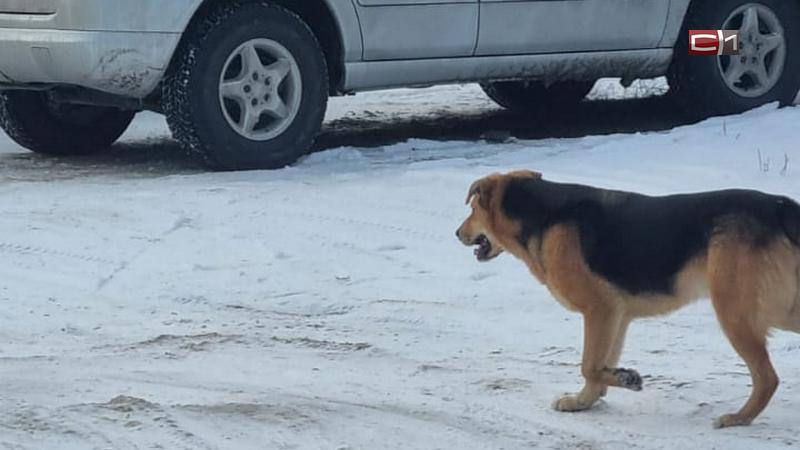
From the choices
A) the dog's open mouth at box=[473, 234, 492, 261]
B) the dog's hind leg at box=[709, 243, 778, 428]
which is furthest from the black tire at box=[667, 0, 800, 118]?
the dog's hind leg at box=[709, 243, 778, 428]

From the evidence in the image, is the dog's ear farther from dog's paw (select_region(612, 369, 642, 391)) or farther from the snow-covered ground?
dog's paw (select_region(612, 369, 642, 391))

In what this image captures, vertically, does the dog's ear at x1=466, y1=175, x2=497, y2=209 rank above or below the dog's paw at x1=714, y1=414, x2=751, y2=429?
above

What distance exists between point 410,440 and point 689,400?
0.94m

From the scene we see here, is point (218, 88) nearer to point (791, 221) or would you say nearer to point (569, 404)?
point (569, 404)

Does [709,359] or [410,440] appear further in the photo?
[709,359]

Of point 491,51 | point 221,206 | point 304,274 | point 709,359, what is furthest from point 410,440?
point 491,51

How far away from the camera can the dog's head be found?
549 centimetres

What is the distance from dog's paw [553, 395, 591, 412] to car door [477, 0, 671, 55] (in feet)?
14.5

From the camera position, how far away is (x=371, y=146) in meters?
10.1

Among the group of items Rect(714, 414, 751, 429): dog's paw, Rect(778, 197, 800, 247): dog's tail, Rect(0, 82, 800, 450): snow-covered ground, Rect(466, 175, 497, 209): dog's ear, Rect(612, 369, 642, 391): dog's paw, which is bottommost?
Rect(0, 82, 800, 450): snow-covered ground

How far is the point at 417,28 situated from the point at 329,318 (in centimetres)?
312

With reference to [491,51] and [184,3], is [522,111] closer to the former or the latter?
[491,51]

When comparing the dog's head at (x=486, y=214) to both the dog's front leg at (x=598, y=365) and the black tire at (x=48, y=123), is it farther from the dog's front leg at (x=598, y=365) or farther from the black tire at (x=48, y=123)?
the black tire at (x=48, y=123)

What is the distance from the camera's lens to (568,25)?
974cm
